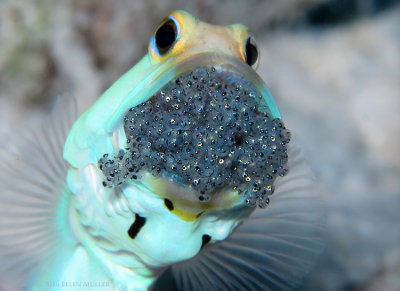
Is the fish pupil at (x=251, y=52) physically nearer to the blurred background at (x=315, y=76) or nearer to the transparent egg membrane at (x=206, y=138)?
the transparent egg membrane at (x=206, y=138)

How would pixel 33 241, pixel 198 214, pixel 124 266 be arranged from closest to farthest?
1. pixel 198 214
2. pixel 124 266
3. pixel 33 241

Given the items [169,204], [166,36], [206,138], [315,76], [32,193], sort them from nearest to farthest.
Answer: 1. [206,138]
2. [169,204]
3. [166,36]
4. [32,193]
5. [315,76]

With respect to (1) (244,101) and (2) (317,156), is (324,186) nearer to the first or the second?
(2) (317,156)

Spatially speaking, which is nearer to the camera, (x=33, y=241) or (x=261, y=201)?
(x=261, y=201)

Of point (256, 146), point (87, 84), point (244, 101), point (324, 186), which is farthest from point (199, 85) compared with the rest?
point (324, 186)

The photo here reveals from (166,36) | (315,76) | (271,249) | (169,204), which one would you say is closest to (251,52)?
(166,36)

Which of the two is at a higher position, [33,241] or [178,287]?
[33,241]

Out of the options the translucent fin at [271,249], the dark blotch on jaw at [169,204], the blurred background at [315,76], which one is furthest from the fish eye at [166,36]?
the blurred background at [315,76]

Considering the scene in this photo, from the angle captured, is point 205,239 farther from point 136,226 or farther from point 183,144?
point 183,144
